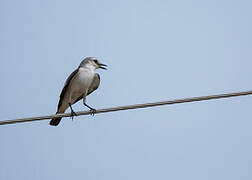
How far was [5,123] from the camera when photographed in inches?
327

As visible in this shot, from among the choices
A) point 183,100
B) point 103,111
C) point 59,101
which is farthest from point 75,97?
point 183,100

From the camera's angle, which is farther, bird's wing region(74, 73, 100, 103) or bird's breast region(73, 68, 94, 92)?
bird's wing region(74, 73, 100, 103)

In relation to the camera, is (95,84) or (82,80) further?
(95,84)

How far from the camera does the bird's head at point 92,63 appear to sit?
13.5m

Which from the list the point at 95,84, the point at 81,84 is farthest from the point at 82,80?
the point at 95,84

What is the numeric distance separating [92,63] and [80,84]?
0.73m

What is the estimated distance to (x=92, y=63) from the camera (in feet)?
44.5

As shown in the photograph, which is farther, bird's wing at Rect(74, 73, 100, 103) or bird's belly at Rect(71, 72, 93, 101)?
bird's wing at Rect(74, 73, 100, 103)

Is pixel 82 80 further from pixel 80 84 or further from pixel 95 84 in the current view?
pixel 95 84

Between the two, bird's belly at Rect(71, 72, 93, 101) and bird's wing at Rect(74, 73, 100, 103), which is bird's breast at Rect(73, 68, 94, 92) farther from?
bird's wing at Rect(74, 73, 100, 103)

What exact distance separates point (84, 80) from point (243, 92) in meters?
5.65

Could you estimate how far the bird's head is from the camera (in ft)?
44.4

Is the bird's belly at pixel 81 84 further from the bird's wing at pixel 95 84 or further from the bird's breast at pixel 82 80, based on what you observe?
the bird's wing at pixel 95 84

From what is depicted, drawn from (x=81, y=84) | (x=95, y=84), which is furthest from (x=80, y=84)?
(x=95, y=84)
